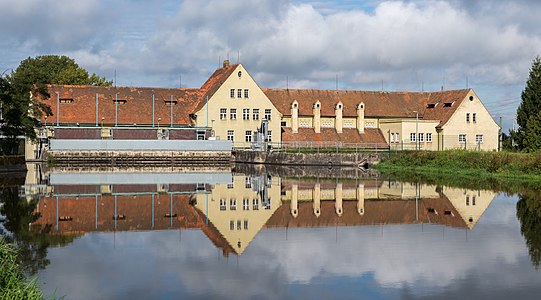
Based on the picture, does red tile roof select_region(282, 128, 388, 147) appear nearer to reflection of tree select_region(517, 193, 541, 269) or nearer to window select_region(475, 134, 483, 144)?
window select_region(475, 134, 483, 144)

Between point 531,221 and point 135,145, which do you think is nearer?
point 531,221

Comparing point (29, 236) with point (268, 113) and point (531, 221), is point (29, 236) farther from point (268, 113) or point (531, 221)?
point (268, 113)

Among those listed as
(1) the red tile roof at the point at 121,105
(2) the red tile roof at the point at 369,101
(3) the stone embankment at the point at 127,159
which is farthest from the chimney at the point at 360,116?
(1) the red tile roof at the point at 121,105

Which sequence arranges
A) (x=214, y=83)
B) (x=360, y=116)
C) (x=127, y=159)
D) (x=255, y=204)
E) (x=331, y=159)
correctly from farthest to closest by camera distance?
(x=214, y=83) < (x=360, y=116) < (x=127, y=159) < (x=331, y=159) < (x=255, y=204)

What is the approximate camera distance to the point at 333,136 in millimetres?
60531

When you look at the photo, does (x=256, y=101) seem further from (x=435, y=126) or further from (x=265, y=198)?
(x=265, y=198)

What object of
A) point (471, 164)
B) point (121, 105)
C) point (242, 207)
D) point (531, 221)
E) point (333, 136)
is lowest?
Result: point (531, 221)

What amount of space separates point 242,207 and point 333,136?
40.8m

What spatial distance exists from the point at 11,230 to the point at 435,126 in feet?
164

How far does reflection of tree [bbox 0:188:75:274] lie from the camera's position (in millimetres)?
11429

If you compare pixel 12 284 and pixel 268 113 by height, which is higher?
pixel 268 113

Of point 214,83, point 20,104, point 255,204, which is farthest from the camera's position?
point 214,83

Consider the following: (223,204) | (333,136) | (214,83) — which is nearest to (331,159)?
(333,136)

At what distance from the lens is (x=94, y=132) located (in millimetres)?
55156
